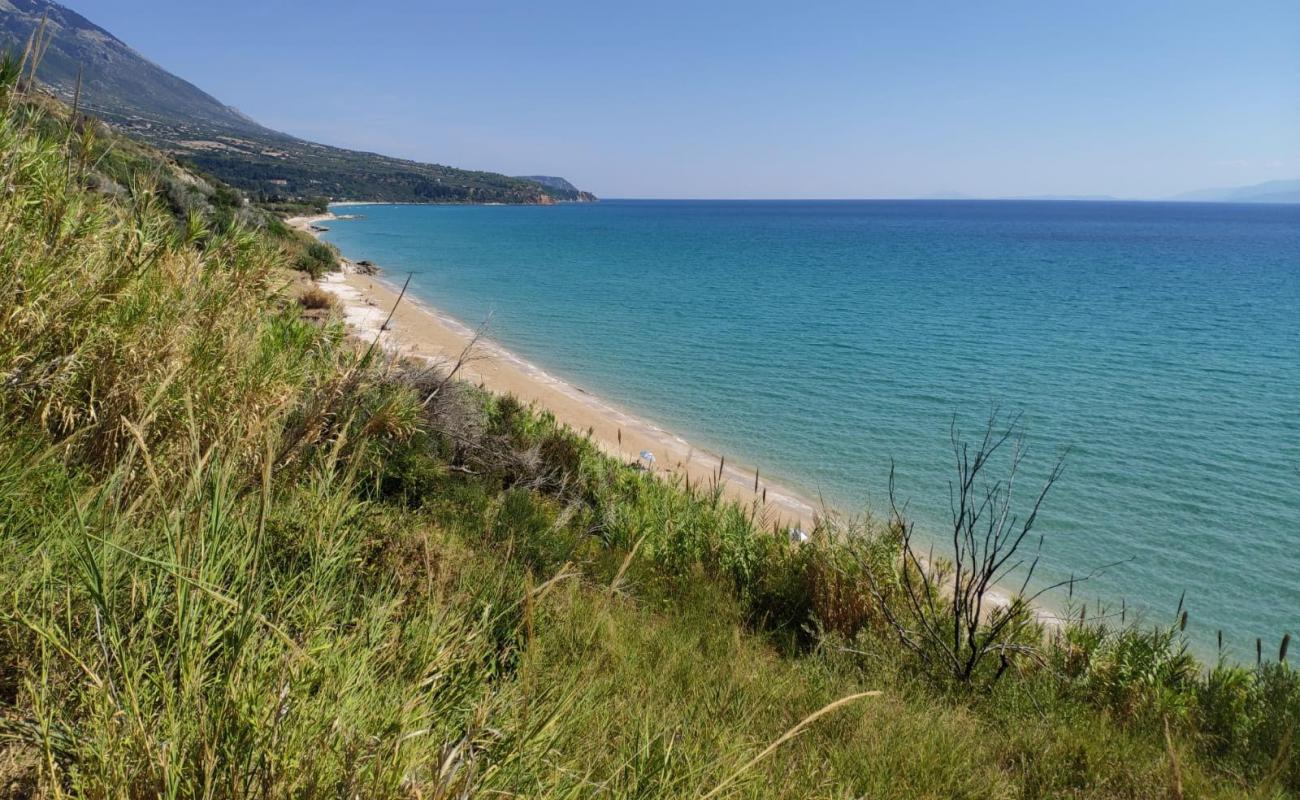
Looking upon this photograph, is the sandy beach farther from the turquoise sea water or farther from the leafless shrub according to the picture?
the leafless shrub

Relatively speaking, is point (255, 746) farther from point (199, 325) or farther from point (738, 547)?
point (738, 547)

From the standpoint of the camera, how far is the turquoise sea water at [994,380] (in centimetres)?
1165

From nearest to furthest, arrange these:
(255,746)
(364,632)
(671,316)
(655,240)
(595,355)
Answer: 1. (255,746)
2. (364,632)
3. (595,355)
4. (671,316)
5. (655,240)

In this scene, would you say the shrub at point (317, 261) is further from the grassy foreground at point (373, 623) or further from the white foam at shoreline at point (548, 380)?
the grassy foreground at point (373, 623)

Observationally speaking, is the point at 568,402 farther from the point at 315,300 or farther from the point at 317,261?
the point at 317,261

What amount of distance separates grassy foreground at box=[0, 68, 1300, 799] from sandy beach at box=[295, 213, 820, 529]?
258cm

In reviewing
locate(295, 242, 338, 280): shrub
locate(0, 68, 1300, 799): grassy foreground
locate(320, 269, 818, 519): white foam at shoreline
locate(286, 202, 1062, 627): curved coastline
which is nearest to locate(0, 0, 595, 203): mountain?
locate(295, 242, 338, 280): shrub

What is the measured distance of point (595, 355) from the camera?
2495cm

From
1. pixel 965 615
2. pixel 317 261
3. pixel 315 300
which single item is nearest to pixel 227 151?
pixel 317 261

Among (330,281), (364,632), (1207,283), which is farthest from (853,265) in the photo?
(364,632)

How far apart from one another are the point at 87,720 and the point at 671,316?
32.3 meters

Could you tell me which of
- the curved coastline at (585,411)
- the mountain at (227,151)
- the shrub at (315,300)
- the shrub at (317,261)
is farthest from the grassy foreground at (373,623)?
the mountain at (227,151)

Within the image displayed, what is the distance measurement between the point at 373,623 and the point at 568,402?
16.4 meters

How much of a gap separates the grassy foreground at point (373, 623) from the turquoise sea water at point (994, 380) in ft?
6.27
